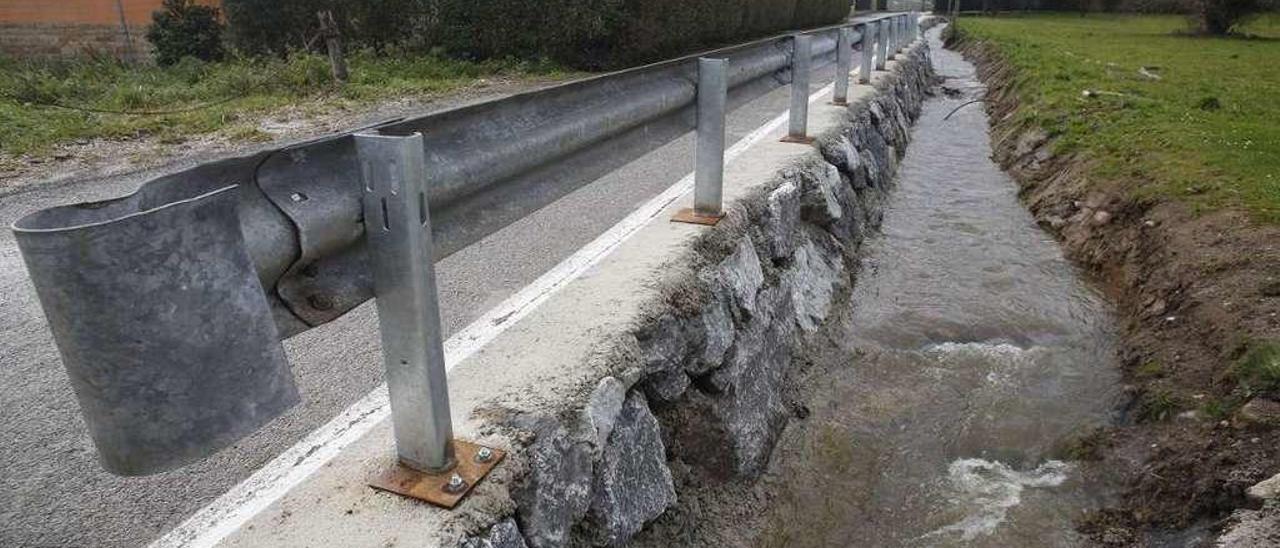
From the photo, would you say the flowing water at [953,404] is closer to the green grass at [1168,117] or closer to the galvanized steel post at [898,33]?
the green grass at [1168,117]

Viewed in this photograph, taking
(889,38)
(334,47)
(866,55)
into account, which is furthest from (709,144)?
(889,38)

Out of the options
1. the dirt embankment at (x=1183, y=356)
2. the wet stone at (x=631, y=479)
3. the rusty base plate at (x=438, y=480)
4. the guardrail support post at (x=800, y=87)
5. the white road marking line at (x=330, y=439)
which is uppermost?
the guardrail support post at (x=800, y=87)

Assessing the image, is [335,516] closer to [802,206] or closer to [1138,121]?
[802,206]

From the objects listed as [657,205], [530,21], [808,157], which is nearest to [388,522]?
[657,205]

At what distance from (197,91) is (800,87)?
916 cm

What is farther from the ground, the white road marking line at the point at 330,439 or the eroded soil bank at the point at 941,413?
the white road marking line at the point at 330,439

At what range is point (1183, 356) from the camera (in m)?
4.82

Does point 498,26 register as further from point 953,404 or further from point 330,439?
point 330,439

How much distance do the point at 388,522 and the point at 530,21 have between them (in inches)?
530

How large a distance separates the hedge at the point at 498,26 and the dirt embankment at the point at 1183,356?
8977 mm

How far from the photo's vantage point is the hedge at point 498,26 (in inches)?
567

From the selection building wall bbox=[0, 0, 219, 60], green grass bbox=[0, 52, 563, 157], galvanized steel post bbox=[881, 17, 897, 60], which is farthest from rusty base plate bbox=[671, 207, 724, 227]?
building wall bbox=[0, 0, 219, 60]

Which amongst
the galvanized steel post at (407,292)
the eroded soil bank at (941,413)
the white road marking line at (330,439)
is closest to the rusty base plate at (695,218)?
the white road marking line at (330,439)

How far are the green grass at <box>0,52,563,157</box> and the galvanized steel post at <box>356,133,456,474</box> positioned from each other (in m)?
6.92
